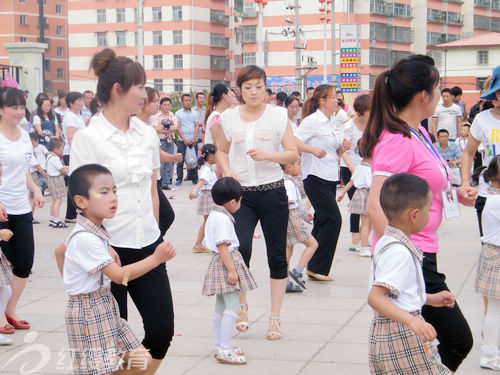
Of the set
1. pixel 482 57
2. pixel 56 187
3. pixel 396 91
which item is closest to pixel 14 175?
pixel 396 91

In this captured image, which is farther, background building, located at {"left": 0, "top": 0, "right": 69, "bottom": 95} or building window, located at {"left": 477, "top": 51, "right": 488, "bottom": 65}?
background building, located at {"left": 0, "top": 0, "right": 69, "bottom": 95}

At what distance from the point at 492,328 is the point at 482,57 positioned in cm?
6635

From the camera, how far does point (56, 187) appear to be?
1267cm

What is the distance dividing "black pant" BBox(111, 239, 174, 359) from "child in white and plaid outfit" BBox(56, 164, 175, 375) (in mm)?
272

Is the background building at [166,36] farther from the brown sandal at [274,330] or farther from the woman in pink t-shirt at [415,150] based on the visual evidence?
the woman in pink t-shirt at [415,150]

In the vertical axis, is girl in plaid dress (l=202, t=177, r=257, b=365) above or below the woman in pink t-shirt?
below

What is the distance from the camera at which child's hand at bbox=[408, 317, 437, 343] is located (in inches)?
131

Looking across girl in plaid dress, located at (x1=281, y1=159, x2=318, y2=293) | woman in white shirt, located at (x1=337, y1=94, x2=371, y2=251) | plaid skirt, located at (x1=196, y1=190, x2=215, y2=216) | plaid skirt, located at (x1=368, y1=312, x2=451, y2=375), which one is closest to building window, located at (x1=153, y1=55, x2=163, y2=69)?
woman in white shirt, located at (x1=337, y1=94, x2=371, y2=251)

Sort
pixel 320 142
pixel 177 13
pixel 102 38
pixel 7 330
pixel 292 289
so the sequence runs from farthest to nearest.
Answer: pixel 102 38
pixel 177 13
pixel 320 142
pixel 292 289
pixel 7 330

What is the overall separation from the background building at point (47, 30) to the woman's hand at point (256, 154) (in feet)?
250

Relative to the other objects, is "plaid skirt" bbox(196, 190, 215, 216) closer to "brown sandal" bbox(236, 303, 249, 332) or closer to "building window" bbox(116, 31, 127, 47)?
"brown sandal" bbox(236, 303, 249, 332)

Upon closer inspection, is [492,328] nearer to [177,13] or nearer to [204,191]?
[204,191]

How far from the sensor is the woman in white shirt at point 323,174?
8133 millimetres

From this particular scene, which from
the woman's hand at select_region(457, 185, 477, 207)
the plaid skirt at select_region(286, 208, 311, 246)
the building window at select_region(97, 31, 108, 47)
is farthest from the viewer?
the building window at select_region(97, 31, 108, 47)
